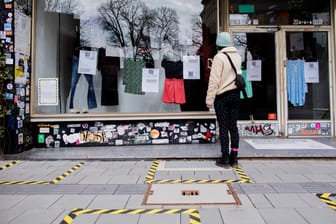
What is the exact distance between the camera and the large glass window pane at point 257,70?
8.16 meters

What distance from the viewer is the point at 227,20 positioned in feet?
26.7

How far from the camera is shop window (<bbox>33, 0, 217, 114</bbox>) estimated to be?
771 cm

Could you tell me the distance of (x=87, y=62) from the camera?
7812 millimetres

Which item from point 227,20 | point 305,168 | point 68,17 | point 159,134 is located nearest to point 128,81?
point 159,134

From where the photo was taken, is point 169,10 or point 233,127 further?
point 169,10

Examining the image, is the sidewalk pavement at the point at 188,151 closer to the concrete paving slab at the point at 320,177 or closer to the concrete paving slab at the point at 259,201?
the concrete paving slab at the point at 320,177

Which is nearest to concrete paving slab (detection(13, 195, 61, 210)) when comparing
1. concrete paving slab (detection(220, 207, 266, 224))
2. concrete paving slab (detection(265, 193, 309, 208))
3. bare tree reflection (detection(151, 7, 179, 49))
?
concrete paving slab (detection(220, 207, 266, 224))

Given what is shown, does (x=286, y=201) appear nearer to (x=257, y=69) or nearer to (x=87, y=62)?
(x=257, y=69)

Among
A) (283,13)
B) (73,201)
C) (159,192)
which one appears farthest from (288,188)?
(283,13)

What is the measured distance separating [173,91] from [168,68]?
53 centimetres

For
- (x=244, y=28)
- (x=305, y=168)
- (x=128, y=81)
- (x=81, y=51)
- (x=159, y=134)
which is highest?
(x=244, y=28)

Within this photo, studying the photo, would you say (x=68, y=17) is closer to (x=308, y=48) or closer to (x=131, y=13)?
(x=131, y=13)

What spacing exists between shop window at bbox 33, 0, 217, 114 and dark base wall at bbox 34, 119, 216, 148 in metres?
0.44

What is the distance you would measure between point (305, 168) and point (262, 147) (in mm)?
1311
